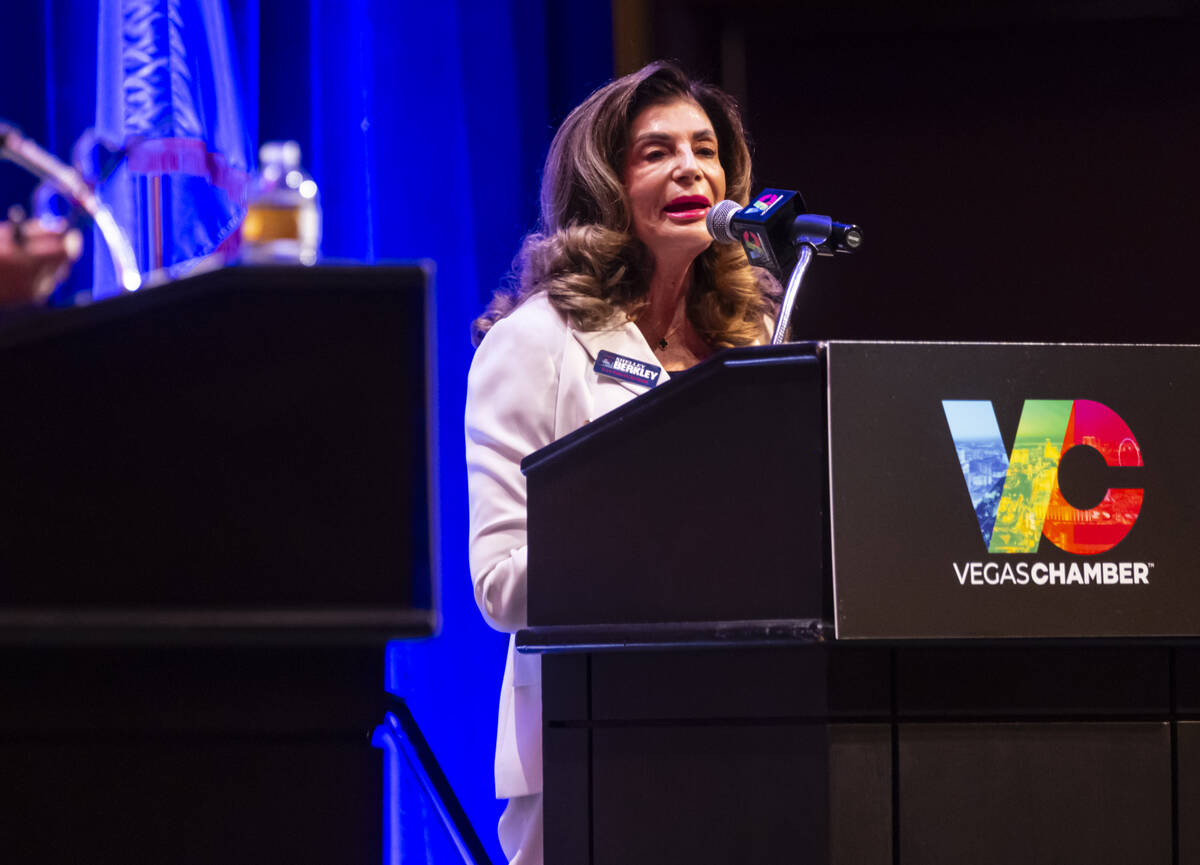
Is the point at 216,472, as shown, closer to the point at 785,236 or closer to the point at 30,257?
the point at 30,257

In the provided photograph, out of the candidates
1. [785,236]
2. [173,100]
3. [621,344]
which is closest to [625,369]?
[621,344]

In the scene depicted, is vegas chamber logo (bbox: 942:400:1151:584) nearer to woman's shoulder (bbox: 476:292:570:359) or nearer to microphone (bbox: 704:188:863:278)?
microphone (bbox: 704:188:863:278)

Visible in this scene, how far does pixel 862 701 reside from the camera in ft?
3.65

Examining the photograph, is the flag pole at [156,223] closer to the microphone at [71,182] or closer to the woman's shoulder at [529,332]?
the microphone at [71,182]

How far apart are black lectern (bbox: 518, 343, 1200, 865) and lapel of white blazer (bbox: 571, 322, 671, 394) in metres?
0.73

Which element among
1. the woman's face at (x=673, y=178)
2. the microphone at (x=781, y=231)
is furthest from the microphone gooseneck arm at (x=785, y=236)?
→ the woman's face at (x=673, y=178)

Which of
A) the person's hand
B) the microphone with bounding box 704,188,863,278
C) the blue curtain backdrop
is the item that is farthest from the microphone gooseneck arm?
the blue curtain backdrop

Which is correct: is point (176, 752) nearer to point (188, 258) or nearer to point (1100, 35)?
point (188, 258)

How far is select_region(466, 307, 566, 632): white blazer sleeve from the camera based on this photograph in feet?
5.60

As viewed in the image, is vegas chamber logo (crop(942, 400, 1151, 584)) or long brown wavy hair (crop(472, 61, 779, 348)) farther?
long brown wavy hair (crop(472, 61, 779, 348))

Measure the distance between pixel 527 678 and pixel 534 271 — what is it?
69 cm


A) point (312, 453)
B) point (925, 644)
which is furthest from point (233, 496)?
point (925, 644)

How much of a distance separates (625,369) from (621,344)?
8 cm

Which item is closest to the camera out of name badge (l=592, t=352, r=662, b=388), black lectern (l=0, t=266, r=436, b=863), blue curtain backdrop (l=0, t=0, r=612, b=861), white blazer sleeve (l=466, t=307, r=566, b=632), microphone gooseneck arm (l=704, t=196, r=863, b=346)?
black lectern (l=0, t=266, r=436, b=863)
